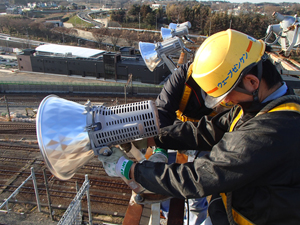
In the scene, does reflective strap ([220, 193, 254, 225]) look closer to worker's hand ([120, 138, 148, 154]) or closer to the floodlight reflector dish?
worker's hand ([120, 138, 148, 154])

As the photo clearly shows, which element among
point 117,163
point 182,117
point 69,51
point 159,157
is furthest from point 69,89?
point 117,163

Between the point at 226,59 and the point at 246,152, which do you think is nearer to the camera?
the point at 246,152

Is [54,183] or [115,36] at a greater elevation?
[115,36]

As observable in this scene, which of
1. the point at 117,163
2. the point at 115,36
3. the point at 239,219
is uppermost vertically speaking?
the point at 117,163

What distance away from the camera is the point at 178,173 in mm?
1896

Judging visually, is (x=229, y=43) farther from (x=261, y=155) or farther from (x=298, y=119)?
(x=261, y=155)

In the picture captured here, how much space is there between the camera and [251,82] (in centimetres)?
185

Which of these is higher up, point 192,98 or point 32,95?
point 192,98

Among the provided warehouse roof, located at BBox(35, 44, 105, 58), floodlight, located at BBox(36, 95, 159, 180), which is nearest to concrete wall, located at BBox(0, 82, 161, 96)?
warehouse roof, located at BBox(35, 44, 105, 58)

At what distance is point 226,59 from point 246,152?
75 centimetres

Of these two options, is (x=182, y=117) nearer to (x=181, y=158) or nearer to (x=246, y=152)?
(x=181, y=158)

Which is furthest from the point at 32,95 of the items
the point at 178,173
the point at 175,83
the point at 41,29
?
the point at 41,29

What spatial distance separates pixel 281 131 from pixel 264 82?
1.63 feet

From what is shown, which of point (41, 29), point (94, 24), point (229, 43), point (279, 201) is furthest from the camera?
point (94, 24)
